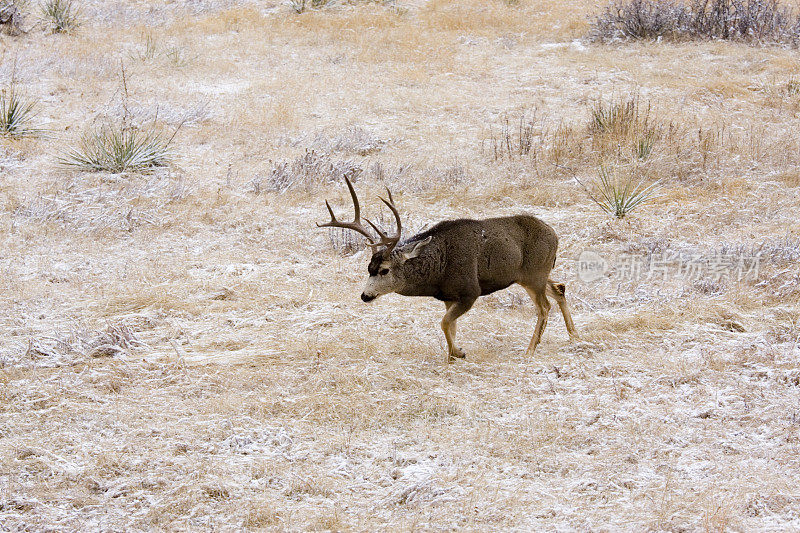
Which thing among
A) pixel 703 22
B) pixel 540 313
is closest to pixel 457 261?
pixel 540 313

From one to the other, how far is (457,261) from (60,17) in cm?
1489

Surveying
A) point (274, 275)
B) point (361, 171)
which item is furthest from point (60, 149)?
point (274, 275)

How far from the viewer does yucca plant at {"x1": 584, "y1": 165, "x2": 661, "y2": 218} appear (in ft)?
33.0

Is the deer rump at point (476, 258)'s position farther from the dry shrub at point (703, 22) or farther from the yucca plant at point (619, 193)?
the dry shrub at point (703, 22)

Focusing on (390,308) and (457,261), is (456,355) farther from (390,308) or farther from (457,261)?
(390,308)

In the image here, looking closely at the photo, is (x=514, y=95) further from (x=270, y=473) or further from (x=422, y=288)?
(x=270, y=473)

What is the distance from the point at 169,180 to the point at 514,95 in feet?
21.6

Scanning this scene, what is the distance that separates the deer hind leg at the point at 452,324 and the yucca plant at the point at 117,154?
251 inches

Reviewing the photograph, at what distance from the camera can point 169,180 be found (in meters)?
11.4

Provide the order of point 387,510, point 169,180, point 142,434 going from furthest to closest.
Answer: point 169,180 < point 142,434 < point 387,510

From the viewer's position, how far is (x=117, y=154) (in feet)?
38.3

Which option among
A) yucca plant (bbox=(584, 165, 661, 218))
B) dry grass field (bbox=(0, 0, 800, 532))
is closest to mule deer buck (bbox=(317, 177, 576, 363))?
dry grass field (bbox=(0, 0, 800, 532))

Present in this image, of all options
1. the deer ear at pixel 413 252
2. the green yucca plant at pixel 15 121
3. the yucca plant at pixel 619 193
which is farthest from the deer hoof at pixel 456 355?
the green yucca plant at pixel 15 121

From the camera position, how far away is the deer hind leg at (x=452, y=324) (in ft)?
22.5
